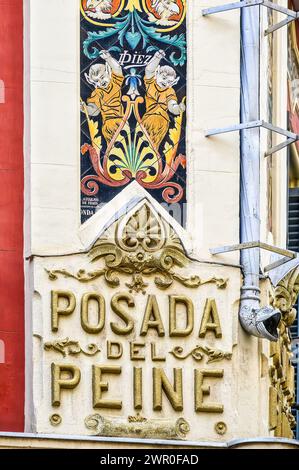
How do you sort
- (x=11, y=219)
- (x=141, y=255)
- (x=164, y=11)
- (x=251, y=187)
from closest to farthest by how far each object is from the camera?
1. (x=141, y=255)
2. (x=11, y=219)
3. (x=251, y=187)
4. (x=164, y=11)

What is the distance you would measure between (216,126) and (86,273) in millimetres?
2372

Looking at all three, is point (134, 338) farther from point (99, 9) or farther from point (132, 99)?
point (99, 9)

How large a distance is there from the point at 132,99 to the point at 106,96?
0.30 metres

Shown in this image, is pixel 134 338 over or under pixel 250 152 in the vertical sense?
under

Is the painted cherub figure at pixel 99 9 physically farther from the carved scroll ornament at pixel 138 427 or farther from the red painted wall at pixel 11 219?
the carved scroll ornament at pixel 138 427

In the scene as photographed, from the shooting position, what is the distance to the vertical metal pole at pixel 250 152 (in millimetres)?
35469

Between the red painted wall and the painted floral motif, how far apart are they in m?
0.77

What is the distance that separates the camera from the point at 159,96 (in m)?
35.6

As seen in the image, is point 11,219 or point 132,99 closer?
point 11,219

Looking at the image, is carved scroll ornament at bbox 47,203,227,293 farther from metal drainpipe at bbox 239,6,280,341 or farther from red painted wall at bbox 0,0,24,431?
red painted wall at bbox 0,0,24,431

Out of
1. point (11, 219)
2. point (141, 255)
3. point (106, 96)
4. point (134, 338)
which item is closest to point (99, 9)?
point (106, 96)

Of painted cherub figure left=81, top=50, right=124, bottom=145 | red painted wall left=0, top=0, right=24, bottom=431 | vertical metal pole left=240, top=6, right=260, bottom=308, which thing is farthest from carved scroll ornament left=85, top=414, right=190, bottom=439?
painted cherub figure left=81, top=50, right=124, bottom=145

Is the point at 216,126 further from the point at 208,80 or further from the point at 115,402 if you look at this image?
the point at 115,402

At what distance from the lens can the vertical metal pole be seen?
35.5 m
